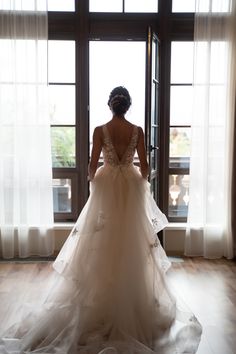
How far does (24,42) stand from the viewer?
4055 millimetres

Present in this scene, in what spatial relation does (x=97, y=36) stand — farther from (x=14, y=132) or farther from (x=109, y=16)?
(x=14, y=132)

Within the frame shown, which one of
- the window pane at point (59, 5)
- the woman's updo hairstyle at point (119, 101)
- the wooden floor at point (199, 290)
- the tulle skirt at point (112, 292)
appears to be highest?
the window pane at point (59, 5)

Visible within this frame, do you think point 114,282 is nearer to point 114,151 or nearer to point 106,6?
point 114,151

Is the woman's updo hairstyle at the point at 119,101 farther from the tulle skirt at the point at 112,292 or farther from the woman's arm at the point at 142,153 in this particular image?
the tulle skirt at the point at 112,292

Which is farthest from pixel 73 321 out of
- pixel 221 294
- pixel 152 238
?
pixel 221 294

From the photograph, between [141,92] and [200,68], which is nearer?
→ [200,68]

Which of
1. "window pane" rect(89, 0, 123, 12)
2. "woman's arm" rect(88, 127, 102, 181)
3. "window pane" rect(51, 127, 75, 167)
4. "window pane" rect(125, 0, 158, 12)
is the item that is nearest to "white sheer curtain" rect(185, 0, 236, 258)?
"window pane" rect(125, 0, 158, 12)

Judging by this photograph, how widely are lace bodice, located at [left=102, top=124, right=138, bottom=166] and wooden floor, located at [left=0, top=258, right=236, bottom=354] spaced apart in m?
1.06

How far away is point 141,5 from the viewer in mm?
4359

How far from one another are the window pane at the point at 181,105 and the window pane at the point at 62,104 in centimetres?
112

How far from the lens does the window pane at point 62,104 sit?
174 inches

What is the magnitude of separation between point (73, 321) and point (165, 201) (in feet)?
7.58

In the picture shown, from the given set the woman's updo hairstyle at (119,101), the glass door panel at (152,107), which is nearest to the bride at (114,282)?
the woman's updo hairstyle at (119,101)

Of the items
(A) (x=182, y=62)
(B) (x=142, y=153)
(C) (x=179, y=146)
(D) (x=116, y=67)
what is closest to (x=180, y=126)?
(C) (x=179, y=146)
